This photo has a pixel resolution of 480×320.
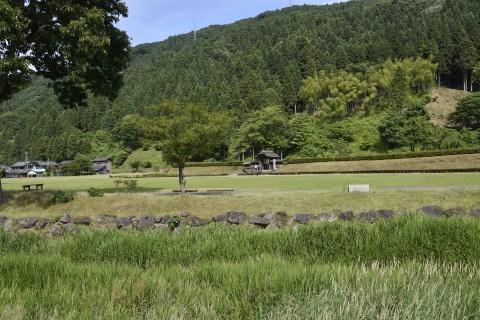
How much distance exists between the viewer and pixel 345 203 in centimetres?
1711

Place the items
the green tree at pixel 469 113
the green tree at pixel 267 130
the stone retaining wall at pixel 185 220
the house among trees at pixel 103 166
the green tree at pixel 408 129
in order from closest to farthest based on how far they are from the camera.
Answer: the stone retaining wall at pixel 185 220 → the green tree at pixel 408 129 → the green tree at pixel 469 113 → the green tree at pixel 267 130 → the house among trees at pixel 103 166

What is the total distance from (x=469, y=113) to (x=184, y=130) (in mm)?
65156

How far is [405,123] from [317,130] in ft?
76.4

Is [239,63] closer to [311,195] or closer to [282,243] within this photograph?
[311,195]

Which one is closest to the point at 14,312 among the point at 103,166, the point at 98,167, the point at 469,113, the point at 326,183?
the point at 326,183

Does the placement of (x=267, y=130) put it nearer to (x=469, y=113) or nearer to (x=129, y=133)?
(x=469, y=113)

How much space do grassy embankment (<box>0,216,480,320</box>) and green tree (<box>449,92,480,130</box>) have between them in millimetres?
71891

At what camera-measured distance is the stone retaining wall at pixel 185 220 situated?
582 inches

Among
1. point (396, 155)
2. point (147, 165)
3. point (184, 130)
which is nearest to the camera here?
point (184, 130)

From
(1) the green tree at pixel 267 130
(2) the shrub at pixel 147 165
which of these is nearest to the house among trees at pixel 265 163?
(1) the green tree at pixel 267 130

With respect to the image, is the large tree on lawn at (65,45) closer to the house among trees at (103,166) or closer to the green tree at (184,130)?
the green tree at (184,130)

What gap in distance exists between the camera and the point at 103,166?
9888 centimetres

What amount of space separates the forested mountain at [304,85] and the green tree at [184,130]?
48.5 m

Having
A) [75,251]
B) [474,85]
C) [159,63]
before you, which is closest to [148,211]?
[75,251]
